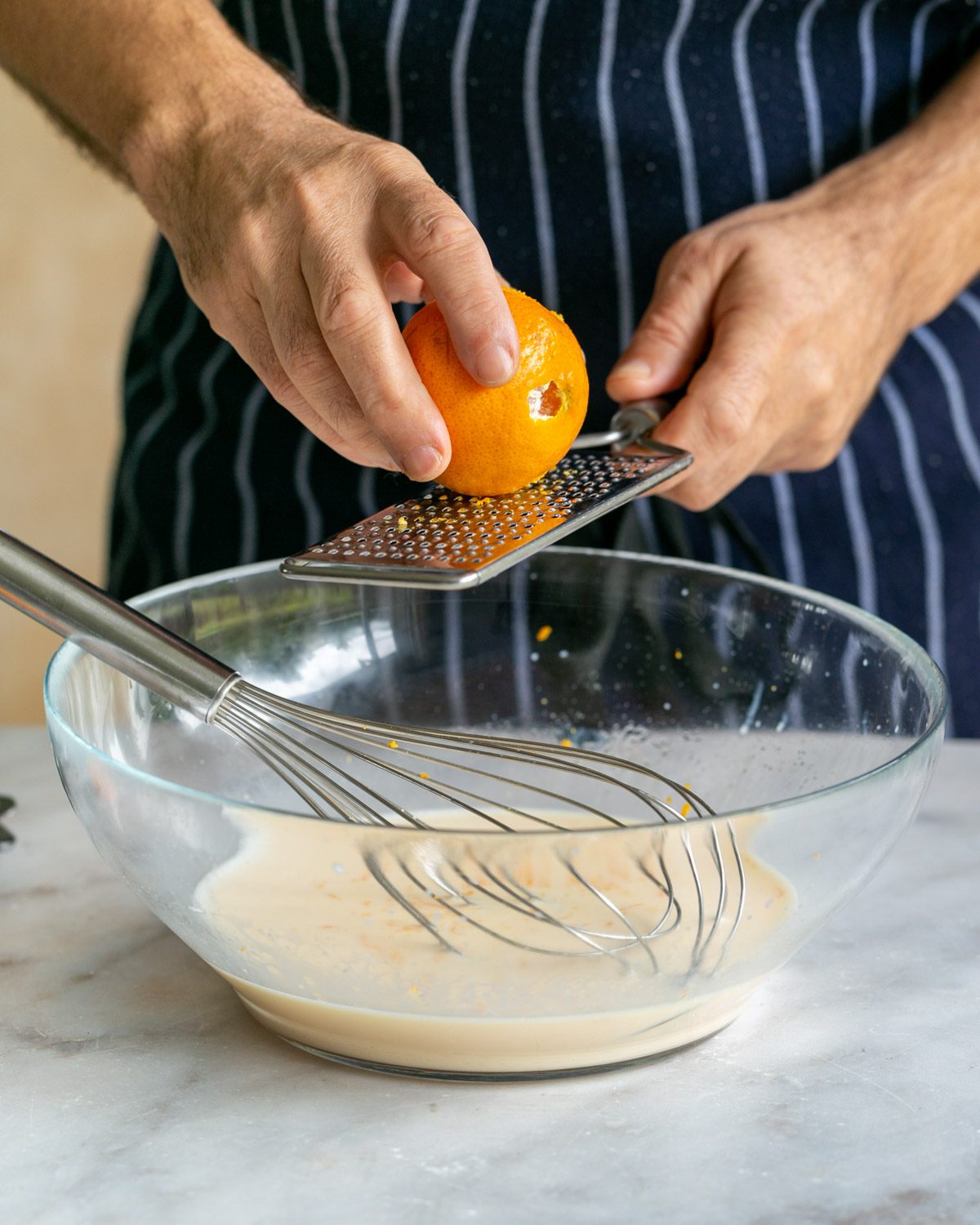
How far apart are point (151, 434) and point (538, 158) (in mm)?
354

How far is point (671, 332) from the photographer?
2.57 ft

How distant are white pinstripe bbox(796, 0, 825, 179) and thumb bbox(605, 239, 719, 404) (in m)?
0.19

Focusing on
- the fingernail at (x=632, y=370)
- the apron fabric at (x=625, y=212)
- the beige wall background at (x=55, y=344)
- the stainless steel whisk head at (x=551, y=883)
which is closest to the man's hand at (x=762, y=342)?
the fingernail at (x=632, y=370)

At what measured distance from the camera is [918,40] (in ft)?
3.19

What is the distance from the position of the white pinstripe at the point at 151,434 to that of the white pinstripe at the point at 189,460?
1.0 inches

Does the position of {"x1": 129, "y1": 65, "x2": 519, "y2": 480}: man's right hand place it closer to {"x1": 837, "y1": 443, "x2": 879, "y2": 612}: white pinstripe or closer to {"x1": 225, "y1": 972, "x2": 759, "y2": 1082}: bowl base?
{"x1": 225, "y1": 972, "x2": 759, "y2": 1082}: bowl base

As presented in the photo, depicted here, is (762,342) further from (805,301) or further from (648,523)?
(648,523)

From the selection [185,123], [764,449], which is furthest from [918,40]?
[185,123]

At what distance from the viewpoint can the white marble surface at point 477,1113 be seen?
50cm

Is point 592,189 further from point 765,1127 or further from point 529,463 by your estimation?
point 765,1127

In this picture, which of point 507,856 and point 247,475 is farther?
point 247,475

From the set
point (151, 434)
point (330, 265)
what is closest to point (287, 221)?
point (330, 265)

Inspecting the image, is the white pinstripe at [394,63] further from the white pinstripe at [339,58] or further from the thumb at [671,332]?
the thumb at [671,332]

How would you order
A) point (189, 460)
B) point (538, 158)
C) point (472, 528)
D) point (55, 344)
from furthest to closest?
point (55, 344) → point (189, 460) → point (538, 158) → point (472, 528)
